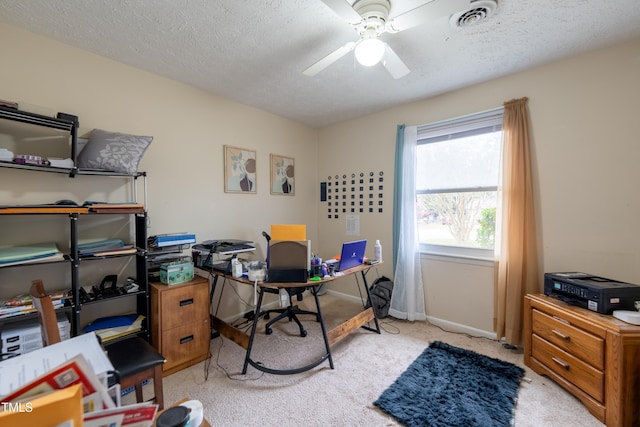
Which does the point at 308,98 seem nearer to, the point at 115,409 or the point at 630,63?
the point at 630,63

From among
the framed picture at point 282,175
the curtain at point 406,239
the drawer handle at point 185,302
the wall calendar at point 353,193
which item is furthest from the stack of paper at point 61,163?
the curtain at point 406,239

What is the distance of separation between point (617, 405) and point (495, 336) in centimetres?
108

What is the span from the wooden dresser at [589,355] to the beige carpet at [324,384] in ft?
0.38

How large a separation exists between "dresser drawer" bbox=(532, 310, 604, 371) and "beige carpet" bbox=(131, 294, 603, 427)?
0.33 m

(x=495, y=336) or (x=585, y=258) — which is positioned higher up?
(x=585, y=258)

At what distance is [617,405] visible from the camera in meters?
1.51

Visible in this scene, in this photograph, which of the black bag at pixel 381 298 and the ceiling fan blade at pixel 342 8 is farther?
the black bag at pixel 381 298

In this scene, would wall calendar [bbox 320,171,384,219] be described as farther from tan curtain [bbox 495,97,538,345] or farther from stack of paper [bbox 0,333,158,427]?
stack of paper [bbox 0,333,158,427]

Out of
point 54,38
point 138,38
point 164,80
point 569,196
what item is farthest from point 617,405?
point 54,38

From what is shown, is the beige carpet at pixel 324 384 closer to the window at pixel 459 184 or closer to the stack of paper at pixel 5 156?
the window at pixel 459 184

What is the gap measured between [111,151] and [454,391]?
306 centimetres

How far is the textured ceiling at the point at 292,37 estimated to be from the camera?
164 centimetres

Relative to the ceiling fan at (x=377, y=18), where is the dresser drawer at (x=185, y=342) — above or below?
below

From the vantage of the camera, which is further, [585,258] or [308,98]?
[308,98]
